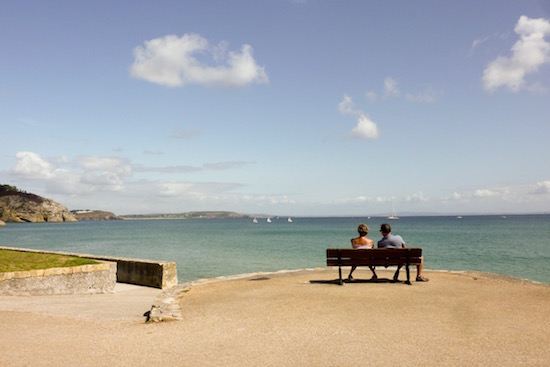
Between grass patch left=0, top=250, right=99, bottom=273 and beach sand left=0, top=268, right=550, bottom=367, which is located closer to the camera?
beach sand left=0, top=268, right=550, bottom=367

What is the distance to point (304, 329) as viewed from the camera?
18.9 feet

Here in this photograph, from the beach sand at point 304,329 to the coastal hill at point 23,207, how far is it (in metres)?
190

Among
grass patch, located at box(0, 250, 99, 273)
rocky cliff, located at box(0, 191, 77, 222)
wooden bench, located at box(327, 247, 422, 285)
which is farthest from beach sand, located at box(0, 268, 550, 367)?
rocky cliff, located at box(0, 191, 77, 222)

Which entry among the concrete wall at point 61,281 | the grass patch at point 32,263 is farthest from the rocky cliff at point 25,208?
the concrete wall at point 61,281

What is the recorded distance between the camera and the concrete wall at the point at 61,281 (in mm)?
10190

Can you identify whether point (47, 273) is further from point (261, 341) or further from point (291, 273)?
point (261, 341)

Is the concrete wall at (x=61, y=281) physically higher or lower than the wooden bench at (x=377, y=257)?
lower

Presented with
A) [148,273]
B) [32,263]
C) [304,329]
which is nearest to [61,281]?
[32,263]

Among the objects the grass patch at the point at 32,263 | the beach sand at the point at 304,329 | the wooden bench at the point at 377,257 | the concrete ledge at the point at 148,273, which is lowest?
the concrete ledge at the point at 148,273

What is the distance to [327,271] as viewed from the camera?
38.8ft

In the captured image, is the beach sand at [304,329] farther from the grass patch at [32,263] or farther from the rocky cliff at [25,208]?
the rocky cliff at [25,208]

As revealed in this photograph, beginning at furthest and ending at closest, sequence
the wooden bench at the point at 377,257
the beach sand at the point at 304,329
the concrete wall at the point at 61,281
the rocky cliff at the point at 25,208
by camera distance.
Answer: the rocky cliff at the point at 25,208
the concrete wall at the point at 61,281
the wooden bench at the point at 377,257
the beach sand at the point at 304,329

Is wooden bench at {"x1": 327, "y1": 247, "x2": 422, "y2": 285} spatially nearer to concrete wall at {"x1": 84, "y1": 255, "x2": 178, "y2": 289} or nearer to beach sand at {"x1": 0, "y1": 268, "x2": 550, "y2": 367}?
beach sand at {"x1": 0, "y1": 268, "x2": 550, "y2": 367}

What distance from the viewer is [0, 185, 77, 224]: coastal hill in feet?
541
